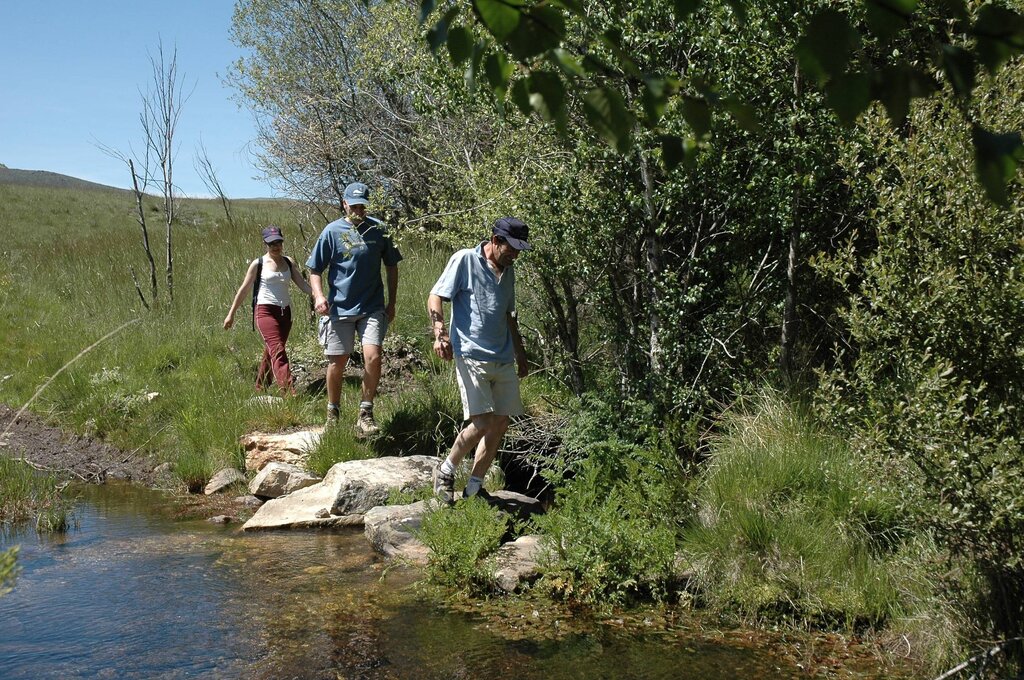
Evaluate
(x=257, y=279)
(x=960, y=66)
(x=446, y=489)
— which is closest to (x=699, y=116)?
(x=960, y=66)

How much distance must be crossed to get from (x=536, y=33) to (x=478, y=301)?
525 centimetres

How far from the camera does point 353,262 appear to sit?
920 cm

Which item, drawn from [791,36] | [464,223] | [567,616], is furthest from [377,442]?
[791,36]

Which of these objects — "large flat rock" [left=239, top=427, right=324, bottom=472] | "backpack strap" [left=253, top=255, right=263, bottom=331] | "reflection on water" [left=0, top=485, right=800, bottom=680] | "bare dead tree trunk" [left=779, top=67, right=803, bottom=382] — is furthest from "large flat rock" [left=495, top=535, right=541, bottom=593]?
"backpack strap" [left=253, top=255, right=263, bottom=331]

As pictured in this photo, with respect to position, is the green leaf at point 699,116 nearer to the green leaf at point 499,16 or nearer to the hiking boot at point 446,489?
the green leaf at point 499,16

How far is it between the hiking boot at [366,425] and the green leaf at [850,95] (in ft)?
26.1

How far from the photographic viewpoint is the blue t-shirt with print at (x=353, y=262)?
920 centimetres

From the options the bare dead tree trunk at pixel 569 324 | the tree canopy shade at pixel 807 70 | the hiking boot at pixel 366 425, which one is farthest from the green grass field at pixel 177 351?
the tree canopy shade at pixel 807 70

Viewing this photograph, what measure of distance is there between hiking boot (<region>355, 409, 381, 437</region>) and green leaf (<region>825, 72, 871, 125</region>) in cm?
797

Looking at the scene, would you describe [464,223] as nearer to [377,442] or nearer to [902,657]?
[377,442]

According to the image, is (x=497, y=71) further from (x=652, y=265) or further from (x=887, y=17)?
(x=652, y=265)

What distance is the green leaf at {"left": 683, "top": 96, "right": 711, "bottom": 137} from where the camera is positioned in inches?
81.4

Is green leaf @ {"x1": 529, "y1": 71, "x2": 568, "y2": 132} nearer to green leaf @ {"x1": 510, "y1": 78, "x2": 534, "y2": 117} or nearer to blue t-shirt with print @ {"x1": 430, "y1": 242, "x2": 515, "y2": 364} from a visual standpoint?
green leaf @ {"x1": 510, "y1": 78, "x2": 534, "y2": 117}

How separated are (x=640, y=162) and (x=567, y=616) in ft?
12.1
